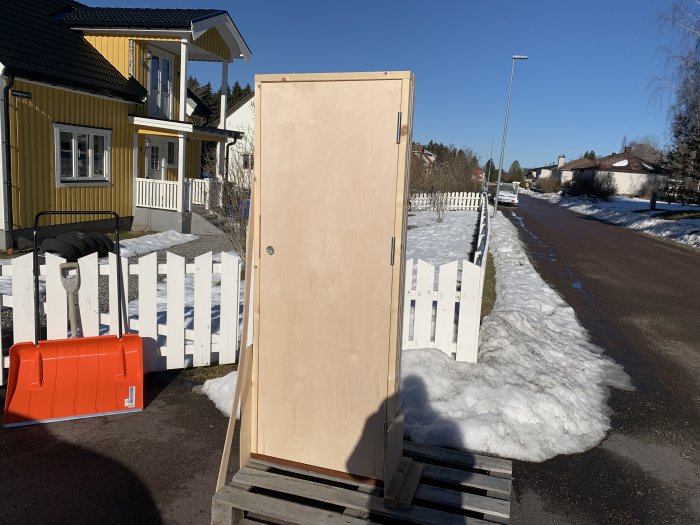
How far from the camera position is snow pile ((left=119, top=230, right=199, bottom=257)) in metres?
13.0

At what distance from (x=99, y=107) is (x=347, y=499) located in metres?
14.9

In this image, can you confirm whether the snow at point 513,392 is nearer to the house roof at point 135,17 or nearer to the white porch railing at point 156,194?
the white porch railing at point 156,194

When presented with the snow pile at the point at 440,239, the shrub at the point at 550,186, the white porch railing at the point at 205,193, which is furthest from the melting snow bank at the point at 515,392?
the shrub at the point at 550,186

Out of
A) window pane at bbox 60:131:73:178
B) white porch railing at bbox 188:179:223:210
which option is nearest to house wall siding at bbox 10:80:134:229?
window pane at bbox 60:131:73:178

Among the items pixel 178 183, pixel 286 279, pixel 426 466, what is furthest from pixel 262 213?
pixel 178 183

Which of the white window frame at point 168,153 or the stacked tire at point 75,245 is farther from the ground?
the white window frame at point 168,153

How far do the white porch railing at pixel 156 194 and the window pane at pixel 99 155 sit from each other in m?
1.42

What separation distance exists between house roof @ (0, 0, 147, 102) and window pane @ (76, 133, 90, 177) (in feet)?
4.11

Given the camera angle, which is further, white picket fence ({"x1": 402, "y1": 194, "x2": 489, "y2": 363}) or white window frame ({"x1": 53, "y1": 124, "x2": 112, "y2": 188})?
white window frame ({"x1": 53, "y1": 124, "x2": 112, "y2": 188})

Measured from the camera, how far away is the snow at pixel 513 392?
4.09m

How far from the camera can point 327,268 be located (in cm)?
303

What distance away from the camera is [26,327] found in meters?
4.73

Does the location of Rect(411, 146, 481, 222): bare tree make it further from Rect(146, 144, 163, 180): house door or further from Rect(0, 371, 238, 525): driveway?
Rect(0, 371, 238, 525): driveway

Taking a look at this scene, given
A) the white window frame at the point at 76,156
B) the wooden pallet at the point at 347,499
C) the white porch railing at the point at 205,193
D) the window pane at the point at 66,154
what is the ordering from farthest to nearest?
the white porch railing at the point at 205,193
the window pane at the point at 66,154
the white window frame at the point at 76,156
the wooden pallet at the point at 347,499
